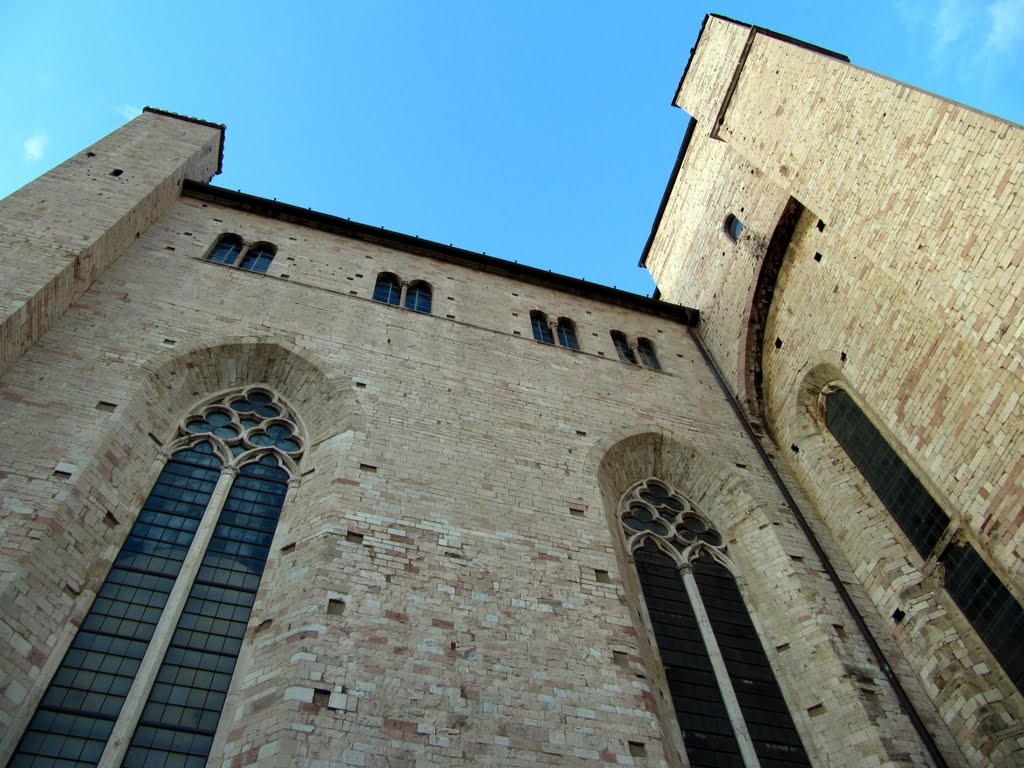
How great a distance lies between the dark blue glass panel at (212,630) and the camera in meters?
5.58

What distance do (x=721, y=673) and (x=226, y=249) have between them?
323 inches

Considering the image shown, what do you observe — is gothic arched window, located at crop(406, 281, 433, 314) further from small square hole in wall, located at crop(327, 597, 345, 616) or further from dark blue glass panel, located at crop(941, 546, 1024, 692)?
dark blue glass panel, located at crop(941, 546, 1024, 692)

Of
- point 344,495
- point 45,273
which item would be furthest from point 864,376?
point 45,273

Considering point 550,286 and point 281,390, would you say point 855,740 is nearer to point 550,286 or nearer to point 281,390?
point 281,390

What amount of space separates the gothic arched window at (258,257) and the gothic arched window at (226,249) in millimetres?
138

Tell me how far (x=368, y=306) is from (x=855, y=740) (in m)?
7.25

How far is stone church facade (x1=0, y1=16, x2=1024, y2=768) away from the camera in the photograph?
583 centimetres

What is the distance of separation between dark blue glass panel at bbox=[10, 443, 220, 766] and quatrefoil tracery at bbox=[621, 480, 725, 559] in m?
4.43

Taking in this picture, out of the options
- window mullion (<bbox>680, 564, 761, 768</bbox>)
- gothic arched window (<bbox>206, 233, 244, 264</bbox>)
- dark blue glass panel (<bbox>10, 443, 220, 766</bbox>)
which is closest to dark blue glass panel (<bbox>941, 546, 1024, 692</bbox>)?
window mullion (<bbox>680, 564, 761, 768</bbox>)

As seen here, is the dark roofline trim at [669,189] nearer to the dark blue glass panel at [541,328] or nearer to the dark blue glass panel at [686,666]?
the dark blue glass panel at [541,328]

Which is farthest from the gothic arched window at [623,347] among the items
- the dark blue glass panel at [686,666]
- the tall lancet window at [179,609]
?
the tall lancet window at [179,609]

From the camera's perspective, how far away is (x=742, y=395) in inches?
435

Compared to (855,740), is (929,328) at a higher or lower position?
higher

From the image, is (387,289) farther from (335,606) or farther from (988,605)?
(988,605)
